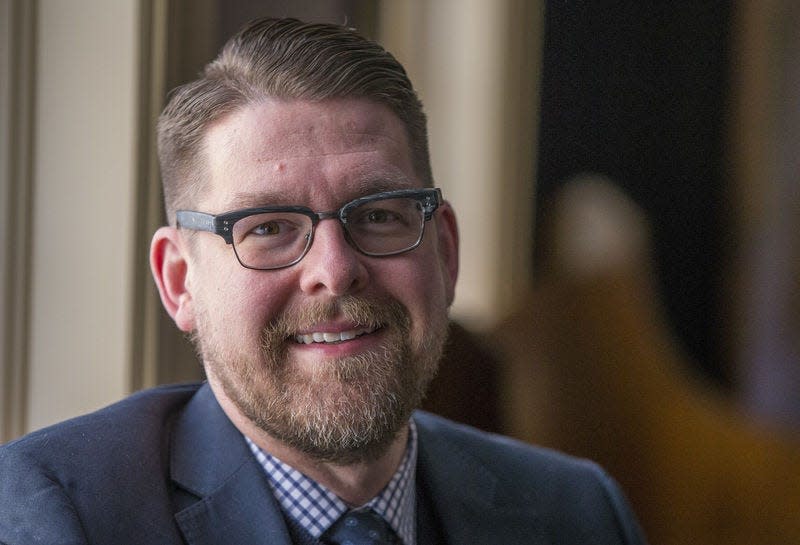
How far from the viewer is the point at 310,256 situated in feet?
3.97

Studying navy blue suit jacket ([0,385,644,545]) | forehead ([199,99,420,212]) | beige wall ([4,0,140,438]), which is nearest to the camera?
navy blue suit jacket ([0,385,644,545])

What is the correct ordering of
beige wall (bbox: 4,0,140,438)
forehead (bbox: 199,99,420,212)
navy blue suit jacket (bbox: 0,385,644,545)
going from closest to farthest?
navy blue suit jacket (bbox: 0,385,644,545) → forehead (bbox: 199,99,420,212) → beige wall (bbox: 4,0,140,438)

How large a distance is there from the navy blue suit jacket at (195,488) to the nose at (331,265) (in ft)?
0.81

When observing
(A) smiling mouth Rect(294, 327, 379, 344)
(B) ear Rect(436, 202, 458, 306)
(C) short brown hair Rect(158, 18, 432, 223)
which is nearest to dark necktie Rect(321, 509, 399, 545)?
(A) smiling mouth Rect(294, 327, 379, 344)

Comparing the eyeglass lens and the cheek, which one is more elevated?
the eyeglass lens

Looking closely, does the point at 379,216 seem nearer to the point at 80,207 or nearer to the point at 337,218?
the point at 337,218

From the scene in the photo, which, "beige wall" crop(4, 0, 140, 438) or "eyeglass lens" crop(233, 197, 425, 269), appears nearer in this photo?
"eyeglass lens" crop(233, 197, 425, 269)

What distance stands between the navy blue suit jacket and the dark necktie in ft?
0.28

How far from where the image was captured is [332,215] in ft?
3.99

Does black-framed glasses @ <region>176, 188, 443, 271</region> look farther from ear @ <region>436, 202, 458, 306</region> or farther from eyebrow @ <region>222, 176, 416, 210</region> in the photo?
ear @ <region>436, 202, 458, 306</region>

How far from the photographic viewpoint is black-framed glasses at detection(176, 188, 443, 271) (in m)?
1.21

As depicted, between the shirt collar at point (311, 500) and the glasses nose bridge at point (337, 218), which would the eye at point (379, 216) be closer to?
the glasses nose bridge at point (337, 218)

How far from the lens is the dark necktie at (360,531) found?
4.12ft

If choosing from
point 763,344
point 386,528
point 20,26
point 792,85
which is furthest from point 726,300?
point 20,26
